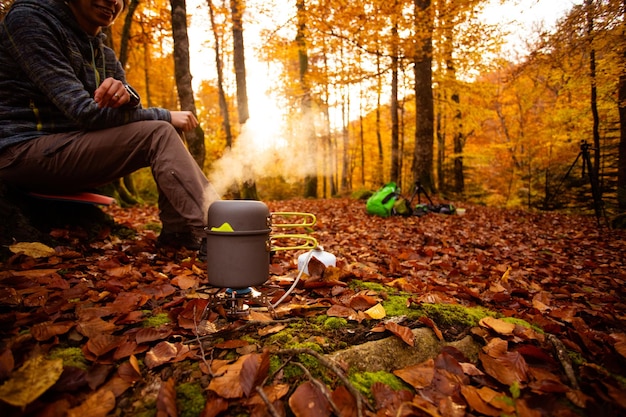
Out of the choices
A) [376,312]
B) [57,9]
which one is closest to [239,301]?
[376,312]

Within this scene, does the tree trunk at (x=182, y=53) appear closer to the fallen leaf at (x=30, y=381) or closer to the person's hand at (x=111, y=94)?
the person's hand at (x=111, y=94)

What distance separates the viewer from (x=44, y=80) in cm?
188

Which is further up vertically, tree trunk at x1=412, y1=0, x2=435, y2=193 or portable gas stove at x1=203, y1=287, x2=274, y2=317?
tree trunk at x1=412, y1=0, x2=435, y2=193

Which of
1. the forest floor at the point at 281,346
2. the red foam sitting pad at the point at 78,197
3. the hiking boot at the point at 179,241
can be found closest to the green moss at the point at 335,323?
the forest floor at the point at 281,346

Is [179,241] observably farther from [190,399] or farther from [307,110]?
[307,110]

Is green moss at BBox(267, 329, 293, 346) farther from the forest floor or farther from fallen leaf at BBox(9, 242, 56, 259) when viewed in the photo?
fallen leaf at BBox(9, 242, 56, 259)

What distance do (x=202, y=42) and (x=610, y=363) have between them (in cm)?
1657

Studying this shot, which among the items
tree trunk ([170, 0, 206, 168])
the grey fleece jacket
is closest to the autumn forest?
tree trunk ([170, 0, 206, 168])

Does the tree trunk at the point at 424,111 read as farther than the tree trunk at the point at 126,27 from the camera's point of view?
Yes

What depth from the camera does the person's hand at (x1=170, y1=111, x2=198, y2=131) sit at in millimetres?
2234

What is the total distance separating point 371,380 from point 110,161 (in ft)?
6.98

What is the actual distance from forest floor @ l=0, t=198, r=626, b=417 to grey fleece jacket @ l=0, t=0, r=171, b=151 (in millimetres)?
786

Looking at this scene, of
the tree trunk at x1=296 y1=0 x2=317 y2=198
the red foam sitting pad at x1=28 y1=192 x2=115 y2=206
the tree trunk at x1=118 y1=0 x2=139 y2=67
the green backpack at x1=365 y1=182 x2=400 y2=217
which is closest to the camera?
the red foam sitting pad at x1=28 y1=192 x2=115 y2=206

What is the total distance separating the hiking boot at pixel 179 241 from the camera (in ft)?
8.11
